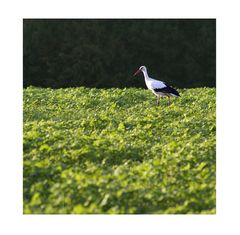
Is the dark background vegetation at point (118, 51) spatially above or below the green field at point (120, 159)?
above

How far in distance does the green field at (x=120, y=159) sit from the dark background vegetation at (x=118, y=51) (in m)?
15.7

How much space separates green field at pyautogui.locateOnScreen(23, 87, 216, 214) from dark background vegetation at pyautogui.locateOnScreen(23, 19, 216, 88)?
51.5 feet

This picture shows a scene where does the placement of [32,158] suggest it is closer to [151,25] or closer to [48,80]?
[48,80]

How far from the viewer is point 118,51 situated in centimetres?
3231

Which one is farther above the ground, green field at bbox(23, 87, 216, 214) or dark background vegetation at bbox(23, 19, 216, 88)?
dark background vegetation at bbox(23, 19, 216, 88)

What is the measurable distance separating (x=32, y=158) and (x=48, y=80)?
21458 millimetres

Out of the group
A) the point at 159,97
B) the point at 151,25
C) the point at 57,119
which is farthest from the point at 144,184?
the point at 151,25

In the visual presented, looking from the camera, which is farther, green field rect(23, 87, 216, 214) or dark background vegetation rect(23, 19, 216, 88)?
dark background vegetation rect(23, 19, 216, 88)

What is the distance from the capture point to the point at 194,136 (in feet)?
37.5

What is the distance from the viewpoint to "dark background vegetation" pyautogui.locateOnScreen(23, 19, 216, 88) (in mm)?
31000

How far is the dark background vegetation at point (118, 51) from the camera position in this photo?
3100 cm

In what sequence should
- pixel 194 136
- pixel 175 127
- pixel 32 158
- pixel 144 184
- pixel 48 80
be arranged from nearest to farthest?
pixel 144 184 → pixel 32 158 → pixel 194 136 → pixel 175 127 → pixel 48 80

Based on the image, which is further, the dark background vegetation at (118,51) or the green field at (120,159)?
the dark background vegetation at (118,51)

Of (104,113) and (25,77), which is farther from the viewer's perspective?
(25,77)
